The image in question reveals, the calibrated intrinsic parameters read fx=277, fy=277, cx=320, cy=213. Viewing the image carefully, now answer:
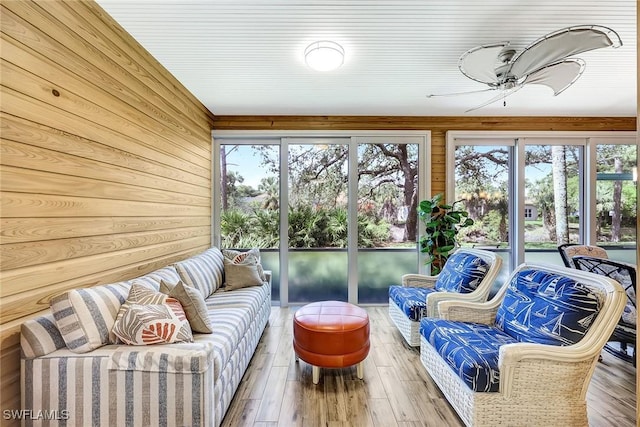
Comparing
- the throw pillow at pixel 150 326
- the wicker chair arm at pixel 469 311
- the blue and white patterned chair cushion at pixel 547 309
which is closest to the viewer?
the throw pillow at pixel 150 326

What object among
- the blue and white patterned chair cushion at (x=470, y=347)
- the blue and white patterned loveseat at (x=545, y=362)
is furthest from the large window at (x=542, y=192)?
the blue and white patterned loveseat at (x=545, y=362)

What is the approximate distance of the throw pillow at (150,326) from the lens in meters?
1.56

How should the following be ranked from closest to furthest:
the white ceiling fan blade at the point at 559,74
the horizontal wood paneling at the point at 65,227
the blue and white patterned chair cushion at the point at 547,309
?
the horizontal wood paneling at the point at 65,227 < the blue and white patterned chair cushion at the point at 547,309 < the white ceiling fan blade at the point at 559,74

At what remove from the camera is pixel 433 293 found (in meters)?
2.69

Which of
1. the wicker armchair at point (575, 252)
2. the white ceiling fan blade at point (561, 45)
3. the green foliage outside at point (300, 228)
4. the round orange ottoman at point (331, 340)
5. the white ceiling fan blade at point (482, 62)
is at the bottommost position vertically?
the round orange ottoman at point (331, 340)

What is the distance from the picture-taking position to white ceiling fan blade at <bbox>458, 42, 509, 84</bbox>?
2186 mm

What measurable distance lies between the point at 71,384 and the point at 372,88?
348 cm

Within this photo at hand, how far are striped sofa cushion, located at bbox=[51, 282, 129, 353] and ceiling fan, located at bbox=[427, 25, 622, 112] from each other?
3124mm

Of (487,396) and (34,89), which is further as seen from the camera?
(487,396)

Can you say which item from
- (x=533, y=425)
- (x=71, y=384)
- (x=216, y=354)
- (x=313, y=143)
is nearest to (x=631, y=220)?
(x=533, y=425)

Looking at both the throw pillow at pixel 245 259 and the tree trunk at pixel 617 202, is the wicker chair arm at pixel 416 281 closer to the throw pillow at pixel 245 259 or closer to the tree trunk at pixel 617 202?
the throw pillow at pixel 245 259

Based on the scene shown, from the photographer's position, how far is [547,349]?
1617 millimetres

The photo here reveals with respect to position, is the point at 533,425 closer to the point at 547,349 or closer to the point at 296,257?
the point at 547,349

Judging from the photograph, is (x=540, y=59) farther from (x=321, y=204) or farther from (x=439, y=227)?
(x=321, y=204)
